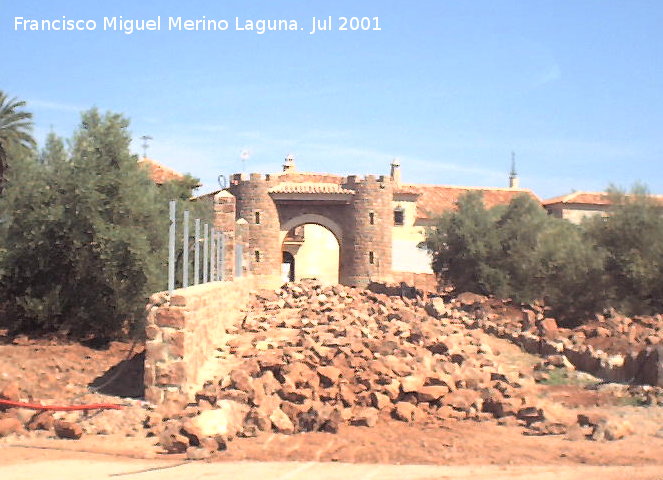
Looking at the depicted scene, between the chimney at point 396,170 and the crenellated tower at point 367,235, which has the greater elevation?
the chimney at point 396,170

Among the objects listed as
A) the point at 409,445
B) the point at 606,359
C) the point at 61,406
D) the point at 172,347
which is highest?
the point at 172,347

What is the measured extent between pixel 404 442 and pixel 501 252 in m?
24.4

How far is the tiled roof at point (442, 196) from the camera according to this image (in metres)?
45.5

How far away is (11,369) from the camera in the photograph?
39.1 ft

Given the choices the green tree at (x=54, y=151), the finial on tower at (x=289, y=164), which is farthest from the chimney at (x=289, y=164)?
the green tree at (x=54, y=151)

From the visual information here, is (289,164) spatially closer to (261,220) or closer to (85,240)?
(261,220)

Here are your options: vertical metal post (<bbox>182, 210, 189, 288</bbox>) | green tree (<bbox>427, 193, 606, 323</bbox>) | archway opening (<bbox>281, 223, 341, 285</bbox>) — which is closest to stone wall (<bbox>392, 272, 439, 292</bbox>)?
archway opening (<bbox>281, 223, 341, 285</bbox>)

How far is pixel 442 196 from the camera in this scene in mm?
46656

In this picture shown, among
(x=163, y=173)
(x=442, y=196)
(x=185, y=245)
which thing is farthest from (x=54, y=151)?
(x=442, y=196)

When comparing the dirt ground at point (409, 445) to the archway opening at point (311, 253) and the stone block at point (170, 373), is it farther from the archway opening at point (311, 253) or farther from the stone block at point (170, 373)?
Answer: the archway opening at point (311, 253)

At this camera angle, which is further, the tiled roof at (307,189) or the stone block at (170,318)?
the tiled roof at (307,189)

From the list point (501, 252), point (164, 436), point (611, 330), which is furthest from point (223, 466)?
point (501, 252)

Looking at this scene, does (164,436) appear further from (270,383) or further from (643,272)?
(643,272)

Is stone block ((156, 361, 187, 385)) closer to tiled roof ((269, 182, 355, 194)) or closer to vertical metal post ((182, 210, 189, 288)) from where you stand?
vertical metal post ((182, 210, 189, 288))
